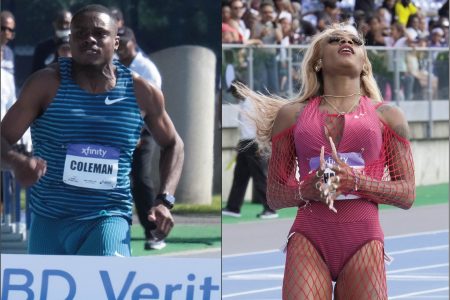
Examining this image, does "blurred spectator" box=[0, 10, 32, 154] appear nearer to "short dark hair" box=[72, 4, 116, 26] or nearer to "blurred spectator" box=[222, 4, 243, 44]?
"short dark hair" box=[72, 4, 116, 26]

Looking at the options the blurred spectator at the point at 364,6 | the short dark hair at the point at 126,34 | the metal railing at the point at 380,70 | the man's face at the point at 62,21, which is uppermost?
the blurred spectator at the point at 364,6

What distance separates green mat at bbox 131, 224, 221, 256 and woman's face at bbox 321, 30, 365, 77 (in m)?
1.33

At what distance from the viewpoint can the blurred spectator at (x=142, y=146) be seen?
7.11 meters

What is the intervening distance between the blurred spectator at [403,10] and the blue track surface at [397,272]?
30.6 feet

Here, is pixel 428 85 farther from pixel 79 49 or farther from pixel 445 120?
pixel 79 49

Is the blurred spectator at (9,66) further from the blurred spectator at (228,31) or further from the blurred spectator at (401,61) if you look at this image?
the blurred spectator at (401,61)

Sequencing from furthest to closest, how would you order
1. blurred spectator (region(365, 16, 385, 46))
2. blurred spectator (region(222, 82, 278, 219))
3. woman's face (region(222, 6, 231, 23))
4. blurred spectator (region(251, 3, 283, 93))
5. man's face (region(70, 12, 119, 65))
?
blurred spectator (region(365, 16, 385, 46)), woman's face (region(222, 6, 231, 23)), blurred spectator (region(251, 3, 283, 93)), blurred spectator (region(222, 82, 278, 219)), man's face (region(70, 12, 119, 65))

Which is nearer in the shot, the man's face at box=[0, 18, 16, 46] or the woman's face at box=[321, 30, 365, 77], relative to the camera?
the woman's face at box=[321, 30, 365, 77]

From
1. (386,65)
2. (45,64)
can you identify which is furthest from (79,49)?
(386,65)

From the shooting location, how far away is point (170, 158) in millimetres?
7227

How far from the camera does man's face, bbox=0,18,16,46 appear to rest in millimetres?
7031

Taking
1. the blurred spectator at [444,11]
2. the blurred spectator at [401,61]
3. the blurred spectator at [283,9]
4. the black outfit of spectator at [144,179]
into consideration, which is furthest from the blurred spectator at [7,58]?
the blurred spectator at [444,11]

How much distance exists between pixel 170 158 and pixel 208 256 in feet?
1.93

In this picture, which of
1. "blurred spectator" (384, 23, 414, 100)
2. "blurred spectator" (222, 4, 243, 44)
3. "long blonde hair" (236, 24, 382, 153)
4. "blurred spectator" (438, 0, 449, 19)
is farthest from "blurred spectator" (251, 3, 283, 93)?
"long blonde hair" (236, 24, 382, 153)
